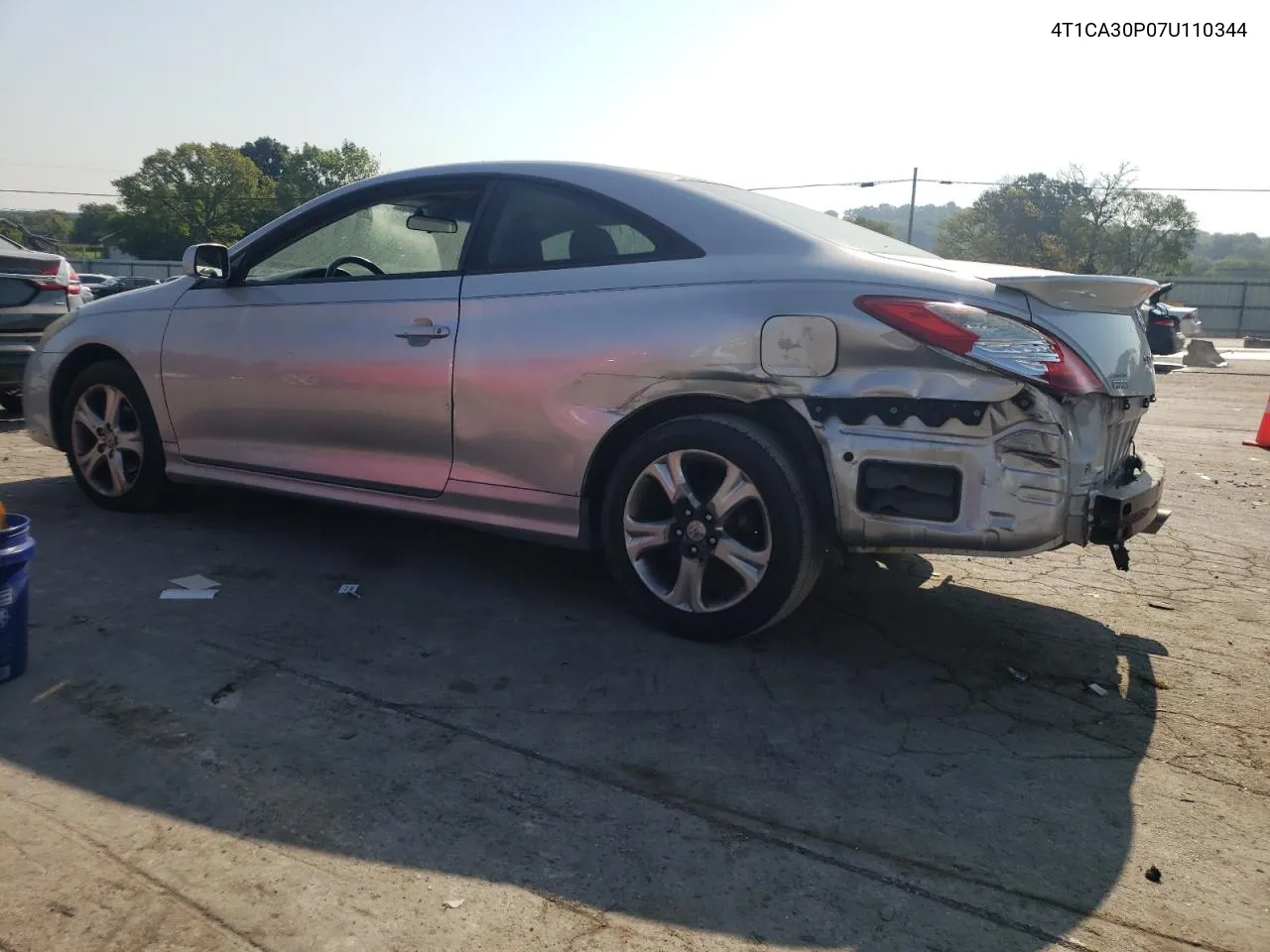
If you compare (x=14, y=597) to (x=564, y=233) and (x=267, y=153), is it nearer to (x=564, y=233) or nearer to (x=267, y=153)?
(x=564, y=233)

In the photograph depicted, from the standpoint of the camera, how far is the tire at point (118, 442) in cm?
512

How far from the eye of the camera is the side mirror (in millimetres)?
4801

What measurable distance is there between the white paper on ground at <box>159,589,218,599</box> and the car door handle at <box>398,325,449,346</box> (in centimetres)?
127

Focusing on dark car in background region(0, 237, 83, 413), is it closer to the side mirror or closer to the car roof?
the side mirror

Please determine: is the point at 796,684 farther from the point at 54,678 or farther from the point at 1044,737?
the point at 54,678

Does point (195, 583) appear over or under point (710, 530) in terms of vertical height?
under

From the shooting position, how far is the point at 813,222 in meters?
3.96

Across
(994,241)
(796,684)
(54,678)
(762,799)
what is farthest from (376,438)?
(994,241)

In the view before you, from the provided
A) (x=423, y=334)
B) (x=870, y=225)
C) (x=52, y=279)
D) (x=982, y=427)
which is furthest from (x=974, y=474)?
(x=870, y=225)

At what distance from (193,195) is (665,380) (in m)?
95.8

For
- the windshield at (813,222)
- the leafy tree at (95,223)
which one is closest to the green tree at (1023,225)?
the windshield at (813,222)

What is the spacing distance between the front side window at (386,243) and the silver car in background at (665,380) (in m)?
0.01

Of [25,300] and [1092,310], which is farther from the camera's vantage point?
[25,300]

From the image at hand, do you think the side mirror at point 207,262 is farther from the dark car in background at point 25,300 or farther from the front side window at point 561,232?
the dark car in background at point 25,300
